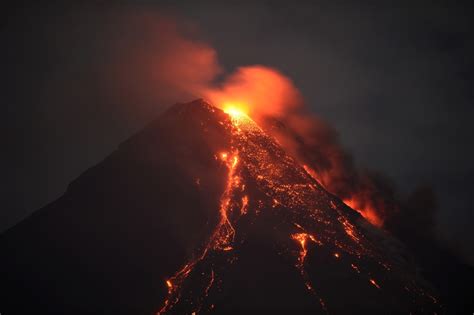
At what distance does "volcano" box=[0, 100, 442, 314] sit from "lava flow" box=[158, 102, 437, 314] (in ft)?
0.93

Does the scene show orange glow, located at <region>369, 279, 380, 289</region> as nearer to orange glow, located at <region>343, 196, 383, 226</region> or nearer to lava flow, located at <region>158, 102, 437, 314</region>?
lava flow, located at <region>158, 102, 437, 314</region>

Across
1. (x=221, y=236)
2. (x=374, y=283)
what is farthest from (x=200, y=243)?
(x=374, y=283)

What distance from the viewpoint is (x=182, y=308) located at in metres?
83.4

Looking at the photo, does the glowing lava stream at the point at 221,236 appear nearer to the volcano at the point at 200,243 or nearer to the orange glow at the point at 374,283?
the volcano at the point at 200,243

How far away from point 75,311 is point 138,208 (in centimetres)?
3019

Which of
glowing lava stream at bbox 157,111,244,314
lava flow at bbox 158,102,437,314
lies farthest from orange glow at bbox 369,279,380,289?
glowing lava stream at bbox 157,111,244,314

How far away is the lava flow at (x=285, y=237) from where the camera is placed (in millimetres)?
89938

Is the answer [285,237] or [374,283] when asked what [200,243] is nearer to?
[285,237]

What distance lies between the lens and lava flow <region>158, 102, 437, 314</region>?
89.9m

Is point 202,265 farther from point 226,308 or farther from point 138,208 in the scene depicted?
point 138,208

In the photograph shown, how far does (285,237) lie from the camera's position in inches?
4058

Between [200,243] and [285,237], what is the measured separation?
17.8 m

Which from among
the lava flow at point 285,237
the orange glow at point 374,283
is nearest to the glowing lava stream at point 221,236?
the lava flow at point 285,237

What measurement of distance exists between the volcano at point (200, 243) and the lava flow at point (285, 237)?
284 millimetres
